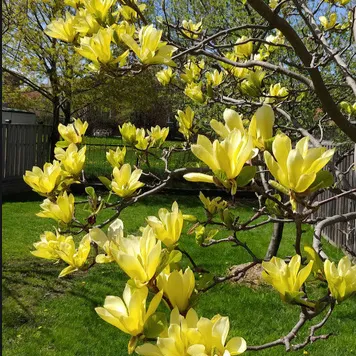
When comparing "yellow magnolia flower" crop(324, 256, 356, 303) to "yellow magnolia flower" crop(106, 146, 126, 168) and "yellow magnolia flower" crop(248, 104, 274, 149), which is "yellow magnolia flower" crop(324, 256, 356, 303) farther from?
"yellow magnolia flower" crop(106, 146, 126, 168)

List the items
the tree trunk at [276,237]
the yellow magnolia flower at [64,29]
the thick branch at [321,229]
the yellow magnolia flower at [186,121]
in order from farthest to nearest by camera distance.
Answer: the tree trunk at [276,237] < the yellow magnolia flower at [186,121] < the yellow magnolia flower at [64,29] < the thick branch at [321,229]

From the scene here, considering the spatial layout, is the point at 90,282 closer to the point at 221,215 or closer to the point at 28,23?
the point at 221,215

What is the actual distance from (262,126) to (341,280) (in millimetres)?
287

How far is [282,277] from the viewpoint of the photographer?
2.66 ft

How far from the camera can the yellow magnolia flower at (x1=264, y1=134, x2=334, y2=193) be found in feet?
2.48

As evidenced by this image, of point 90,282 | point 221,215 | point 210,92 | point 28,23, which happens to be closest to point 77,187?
point 28,23

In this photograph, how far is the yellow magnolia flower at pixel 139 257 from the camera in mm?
753

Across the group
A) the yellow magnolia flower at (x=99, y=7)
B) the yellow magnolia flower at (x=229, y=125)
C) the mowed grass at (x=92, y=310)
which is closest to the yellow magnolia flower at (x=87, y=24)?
the yellow magnolia flower at (x=99, y=7)

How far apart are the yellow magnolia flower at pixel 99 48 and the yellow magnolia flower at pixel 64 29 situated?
7.7 inches

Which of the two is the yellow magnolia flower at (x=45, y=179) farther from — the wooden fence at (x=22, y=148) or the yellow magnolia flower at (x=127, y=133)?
the wooden fence at (x=22, y=148)

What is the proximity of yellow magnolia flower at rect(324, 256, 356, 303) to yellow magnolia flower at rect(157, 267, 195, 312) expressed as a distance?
9.0 inches

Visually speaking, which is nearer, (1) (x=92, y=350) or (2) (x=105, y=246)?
(2) (x=105, y=246)

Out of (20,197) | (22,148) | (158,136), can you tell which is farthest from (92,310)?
(22,148)

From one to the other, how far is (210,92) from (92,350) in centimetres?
198
